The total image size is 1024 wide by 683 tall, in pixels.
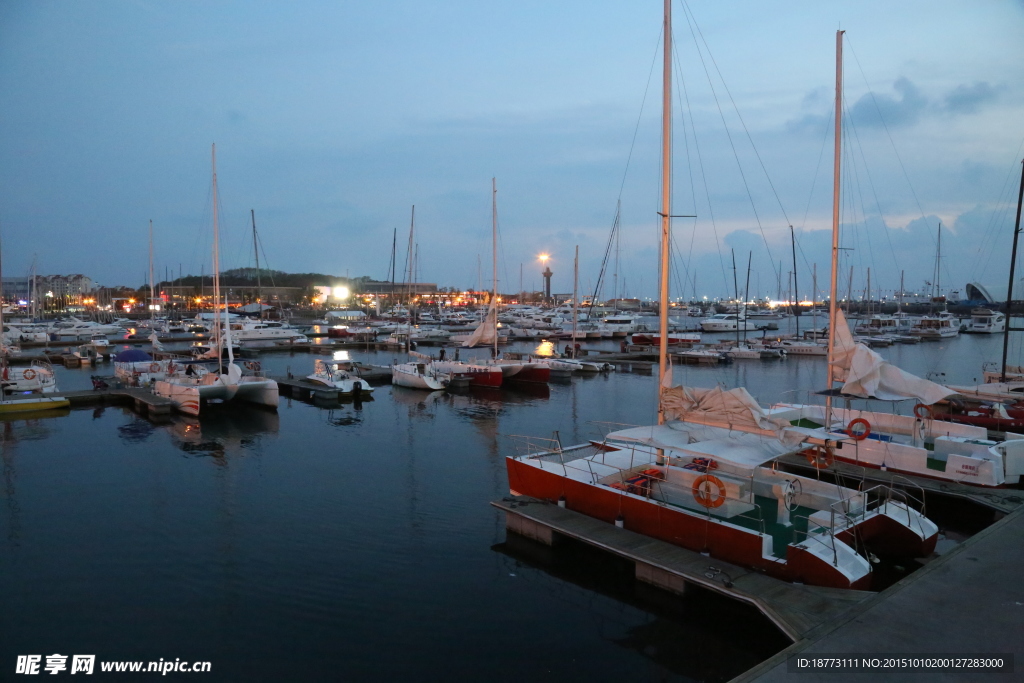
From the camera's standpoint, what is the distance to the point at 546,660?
1001cm

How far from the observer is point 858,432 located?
17.4 meters

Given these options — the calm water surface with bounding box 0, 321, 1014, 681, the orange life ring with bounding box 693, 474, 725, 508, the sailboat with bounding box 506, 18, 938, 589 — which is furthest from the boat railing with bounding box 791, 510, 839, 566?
the calm water surface with bounding box 0, 321, 1014, 681

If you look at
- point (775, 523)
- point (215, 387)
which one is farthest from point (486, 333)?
point (775, 523)

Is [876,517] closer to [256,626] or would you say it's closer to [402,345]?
[256,626]

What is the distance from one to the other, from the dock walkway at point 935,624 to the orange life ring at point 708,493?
3133 millimetres

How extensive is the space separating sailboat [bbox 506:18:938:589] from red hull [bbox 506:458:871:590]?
2cm

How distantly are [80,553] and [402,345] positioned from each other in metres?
53.9

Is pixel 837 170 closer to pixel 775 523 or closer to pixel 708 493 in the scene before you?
pixel 775 523


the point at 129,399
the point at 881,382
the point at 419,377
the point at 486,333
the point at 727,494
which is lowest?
the point at 129,399

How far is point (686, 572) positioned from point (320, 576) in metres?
7.23

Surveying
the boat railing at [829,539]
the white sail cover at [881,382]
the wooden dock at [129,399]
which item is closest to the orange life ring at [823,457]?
the white sail cover at [881,382]

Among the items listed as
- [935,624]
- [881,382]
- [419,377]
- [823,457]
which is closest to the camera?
[935,624]

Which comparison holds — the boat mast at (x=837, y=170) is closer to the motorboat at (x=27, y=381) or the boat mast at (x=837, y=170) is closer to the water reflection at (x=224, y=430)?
the water reflection at (x=224, y=430)

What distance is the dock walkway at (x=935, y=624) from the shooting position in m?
7.18
